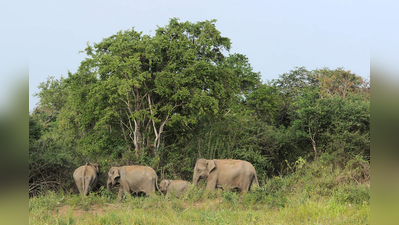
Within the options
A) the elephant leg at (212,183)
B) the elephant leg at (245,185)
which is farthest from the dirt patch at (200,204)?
the elephant leg at (245,185)

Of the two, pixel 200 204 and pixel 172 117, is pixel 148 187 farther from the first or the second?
pixel 172 117

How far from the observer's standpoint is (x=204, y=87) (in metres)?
17.2

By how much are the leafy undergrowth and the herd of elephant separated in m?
0.68

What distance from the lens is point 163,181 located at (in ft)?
44.1

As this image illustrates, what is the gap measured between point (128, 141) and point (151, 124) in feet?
4.64

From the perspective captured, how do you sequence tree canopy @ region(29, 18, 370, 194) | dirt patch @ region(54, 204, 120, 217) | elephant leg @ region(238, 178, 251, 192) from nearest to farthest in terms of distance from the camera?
1. dirt patch @ region(54, 204, 120, 217)
2. elephant leg @ region(238, 178, 251, 192)
3. tree canopy @ region(29, 18, 370, 194)

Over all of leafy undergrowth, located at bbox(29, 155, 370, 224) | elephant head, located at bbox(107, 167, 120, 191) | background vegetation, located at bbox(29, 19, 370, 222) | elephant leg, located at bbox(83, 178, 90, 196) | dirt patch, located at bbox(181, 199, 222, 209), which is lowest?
dirt patch, located at bbox(181, 199, 222, 209)

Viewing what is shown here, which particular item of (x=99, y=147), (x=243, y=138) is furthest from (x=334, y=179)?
(x=99, y=147)

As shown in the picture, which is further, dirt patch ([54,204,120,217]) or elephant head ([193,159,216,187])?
elephant head ([193,159,216,187])

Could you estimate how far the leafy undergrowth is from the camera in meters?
8.59

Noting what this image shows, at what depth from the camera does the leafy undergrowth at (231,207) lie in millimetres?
8594

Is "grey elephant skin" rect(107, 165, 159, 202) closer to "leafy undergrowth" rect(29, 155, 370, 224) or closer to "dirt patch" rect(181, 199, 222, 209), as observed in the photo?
"leafy undergrowth" rect(29, 155, 370, 224)

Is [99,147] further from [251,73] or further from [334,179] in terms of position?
[251,73]

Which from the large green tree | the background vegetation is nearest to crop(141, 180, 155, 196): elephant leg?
the background vegetation
